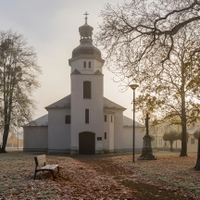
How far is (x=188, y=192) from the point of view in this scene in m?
10.3

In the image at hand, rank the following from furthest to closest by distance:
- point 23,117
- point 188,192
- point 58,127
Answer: point 58,127 < point 23,117 < point 188,192

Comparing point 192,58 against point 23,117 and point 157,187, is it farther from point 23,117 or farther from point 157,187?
point 23,117

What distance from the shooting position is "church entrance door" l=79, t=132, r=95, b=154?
3575 cm

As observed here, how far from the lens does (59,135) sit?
39531 mm

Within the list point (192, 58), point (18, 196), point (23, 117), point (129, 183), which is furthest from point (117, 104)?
point (18, 196)

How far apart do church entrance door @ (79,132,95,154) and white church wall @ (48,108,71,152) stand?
4.01m

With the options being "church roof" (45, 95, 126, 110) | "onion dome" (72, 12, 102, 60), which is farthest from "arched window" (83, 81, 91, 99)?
"church roof" (45, 95, 126, 110)

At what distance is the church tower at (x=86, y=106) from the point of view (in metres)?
35.8

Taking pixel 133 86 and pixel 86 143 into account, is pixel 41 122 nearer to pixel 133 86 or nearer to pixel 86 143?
pixel 86 143

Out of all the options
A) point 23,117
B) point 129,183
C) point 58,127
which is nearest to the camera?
point 129,183

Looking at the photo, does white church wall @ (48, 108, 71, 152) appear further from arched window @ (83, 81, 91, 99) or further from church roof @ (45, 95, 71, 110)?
arched window @ (83, 81, 91, 99)

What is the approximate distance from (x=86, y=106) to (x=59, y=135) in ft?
20.8

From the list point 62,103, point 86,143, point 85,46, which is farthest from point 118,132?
point 85,46

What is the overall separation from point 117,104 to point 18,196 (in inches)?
1376
